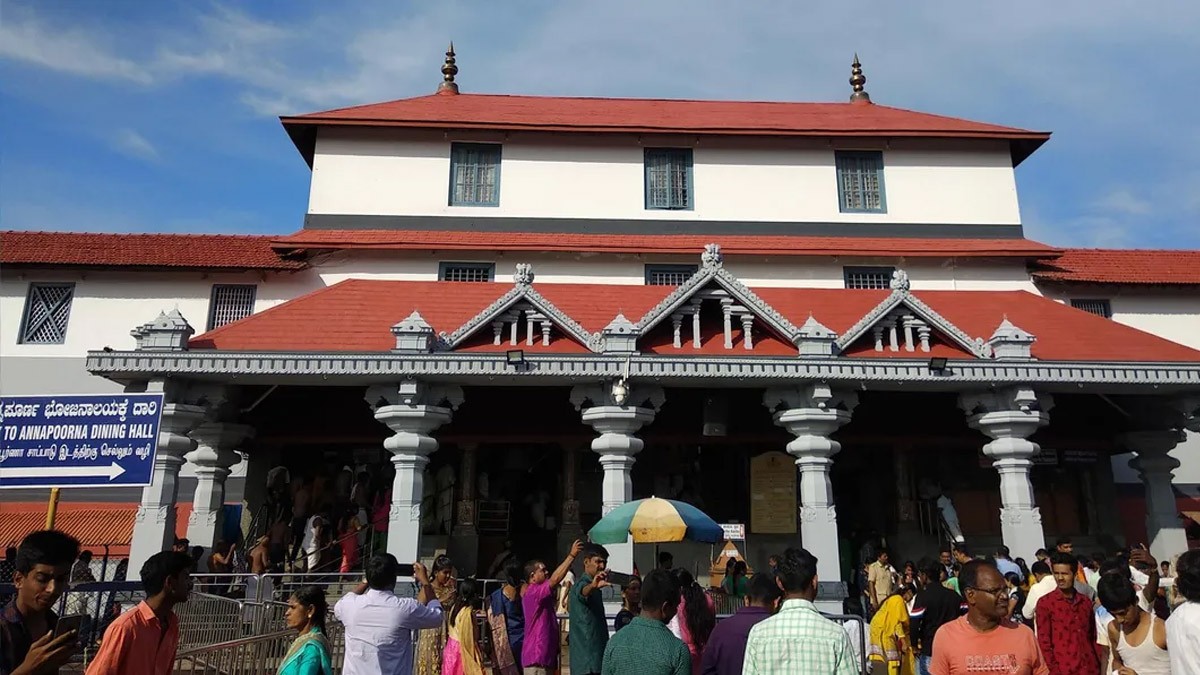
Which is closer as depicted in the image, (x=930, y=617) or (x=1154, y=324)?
(x=930, y=617)

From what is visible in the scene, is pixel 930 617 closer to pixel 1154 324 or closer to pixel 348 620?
pixel 348 620

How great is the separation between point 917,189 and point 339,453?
610 inches

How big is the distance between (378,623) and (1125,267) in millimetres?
21581

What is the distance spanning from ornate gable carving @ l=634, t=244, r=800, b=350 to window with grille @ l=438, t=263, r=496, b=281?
652cm

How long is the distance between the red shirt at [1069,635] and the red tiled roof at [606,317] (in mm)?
7960

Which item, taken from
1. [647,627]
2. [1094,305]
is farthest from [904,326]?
[647,627]

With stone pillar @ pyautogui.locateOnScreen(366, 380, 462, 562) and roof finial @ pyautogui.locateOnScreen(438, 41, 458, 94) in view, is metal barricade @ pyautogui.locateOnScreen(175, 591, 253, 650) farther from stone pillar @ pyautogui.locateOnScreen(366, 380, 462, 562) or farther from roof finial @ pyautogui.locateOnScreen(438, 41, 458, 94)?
roof finial @ pyautogui.locateOnScreen(438, 41, 458, 94)

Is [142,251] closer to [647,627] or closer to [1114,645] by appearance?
[647,627]

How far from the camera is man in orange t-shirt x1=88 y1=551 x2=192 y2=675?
4320 millimetres

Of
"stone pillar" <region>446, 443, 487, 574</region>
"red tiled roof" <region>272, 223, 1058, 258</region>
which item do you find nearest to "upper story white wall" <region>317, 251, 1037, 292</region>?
"red tiled roof" <region>272, 223, 1058, 258</region>

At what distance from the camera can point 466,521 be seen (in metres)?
16.0

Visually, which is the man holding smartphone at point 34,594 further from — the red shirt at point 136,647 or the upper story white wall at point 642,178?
the upper story white wall at point 642,178

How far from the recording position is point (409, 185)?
20.8 metres

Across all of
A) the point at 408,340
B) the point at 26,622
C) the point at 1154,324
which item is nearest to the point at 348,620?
the point at 26,622
